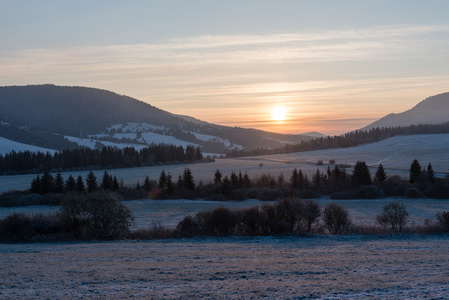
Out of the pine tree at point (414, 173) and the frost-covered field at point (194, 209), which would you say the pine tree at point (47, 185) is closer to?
the frost-covered field at point (194, 209)

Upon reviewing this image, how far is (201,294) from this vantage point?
13906mm

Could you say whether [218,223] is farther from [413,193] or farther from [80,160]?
[80,160]

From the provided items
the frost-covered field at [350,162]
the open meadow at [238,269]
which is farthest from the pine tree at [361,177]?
the open meadow at [238,269]

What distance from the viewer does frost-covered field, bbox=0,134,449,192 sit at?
103m

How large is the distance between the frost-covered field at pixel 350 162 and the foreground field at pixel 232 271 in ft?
234

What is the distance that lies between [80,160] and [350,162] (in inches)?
3491

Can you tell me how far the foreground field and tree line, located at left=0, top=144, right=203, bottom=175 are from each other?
120 meters

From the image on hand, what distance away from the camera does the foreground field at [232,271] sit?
14031 mm

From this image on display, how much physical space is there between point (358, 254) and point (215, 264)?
7864mm

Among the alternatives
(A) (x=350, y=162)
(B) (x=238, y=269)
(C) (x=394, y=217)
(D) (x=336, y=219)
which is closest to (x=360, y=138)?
(A) (x=350, y=162)

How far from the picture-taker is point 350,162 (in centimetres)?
12350

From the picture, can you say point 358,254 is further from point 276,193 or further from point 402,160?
point 402,160

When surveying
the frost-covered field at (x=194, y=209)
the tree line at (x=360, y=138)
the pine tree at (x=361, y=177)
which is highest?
the tree line at (x=360, y=138)

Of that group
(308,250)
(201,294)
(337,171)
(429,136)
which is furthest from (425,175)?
(429,136)
